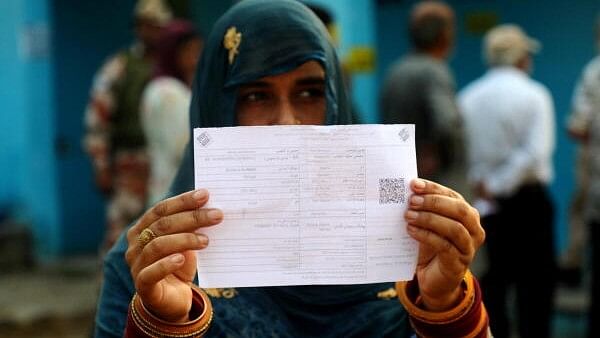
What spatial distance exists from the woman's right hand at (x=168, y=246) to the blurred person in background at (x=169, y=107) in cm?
272

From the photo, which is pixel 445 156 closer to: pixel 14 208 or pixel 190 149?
pixel 190 149

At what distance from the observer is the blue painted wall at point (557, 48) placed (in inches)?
245

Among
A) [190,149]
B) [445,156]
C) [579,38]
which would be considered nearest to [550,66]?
[579,38]

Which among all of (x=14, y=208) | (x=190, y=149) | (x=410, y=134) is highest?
(x=410, y=134)

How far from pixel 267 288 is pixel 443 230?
1.62 ft

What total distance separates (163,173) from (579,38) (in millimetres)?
2964

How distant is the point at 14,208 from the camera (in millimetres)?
7684

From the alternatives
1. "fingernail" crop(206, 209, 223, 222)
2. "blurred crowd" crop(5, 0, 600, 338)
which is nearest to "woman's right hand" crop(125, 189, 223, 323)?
"fingernail" crop(206, 209, 223, 222)

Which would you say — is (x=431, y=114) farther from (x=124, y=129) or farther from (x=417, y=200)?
(x=417, y=200)

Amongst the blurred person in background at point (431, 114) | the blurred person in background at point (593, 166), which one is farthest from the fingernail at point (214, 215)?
the blurred person in background at point (593, 166)

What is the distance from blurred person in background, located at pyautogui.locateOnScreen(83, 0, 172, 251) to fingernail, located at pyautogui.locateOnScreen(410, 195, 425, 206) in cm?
391

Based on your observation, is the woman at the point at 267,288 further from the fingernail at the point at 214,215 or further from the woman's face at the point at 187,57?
the woman's face at the point at 187,57

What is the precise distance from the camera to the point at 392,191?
5.60 feet

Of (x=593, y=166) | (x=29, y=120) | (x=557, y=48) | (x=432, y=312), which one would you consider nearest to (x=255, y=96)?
(x=432, y=312)
